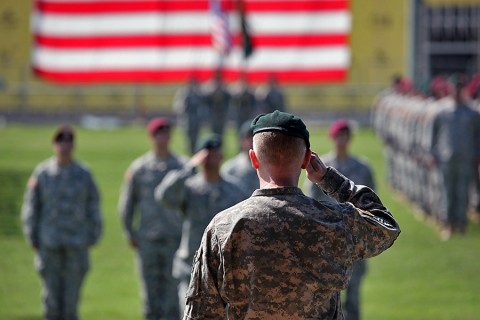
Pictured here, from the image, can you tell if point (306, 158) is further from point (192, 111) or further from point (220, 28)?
point (192, 111)

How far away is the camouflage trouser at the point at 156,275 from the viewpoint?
10086 mm

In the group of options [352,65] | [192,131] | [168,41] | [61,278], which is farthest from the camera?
[352,65]

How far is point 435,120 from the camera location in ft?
52.3

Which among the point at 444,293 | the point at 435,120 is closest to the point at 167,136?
the point at 444,293

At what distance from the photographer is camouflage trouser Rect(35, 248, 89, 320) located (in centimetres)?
970

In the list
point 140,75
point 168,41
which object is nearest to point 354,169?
point 140,75

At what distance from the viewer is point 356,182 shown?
33.2 feet

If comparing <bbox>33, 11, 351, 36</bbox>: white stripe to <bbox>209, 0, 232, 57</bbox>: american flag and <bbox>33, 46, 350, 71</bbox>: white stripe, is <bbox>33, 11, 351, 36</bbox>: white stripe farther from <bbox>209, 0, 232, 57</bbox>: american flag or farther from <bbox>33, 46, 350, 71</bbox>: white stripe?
<bbox>33, 46, 350, 71</bbox>: white stripe

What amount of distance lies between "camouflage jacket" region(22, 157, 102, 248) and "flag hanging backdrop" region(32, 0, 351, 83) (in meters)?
3.86

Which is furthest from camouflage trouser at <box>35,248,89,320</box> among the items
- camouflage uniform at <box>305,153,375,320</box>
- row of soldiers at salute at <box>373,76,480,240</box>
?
row of soldiers at salute at <box>373,76,480,240</box>

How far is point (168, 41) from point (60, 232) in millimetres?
7210

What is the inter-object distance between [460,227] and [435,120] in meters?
1.34

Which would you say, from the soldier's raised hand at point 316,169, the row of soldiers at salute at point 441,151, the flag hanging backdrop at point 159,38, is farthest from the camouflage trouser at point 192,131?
the soldier's raised hand at point 316,169

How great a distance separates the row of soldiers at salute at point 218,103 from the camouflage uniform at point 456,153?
37.4ft
